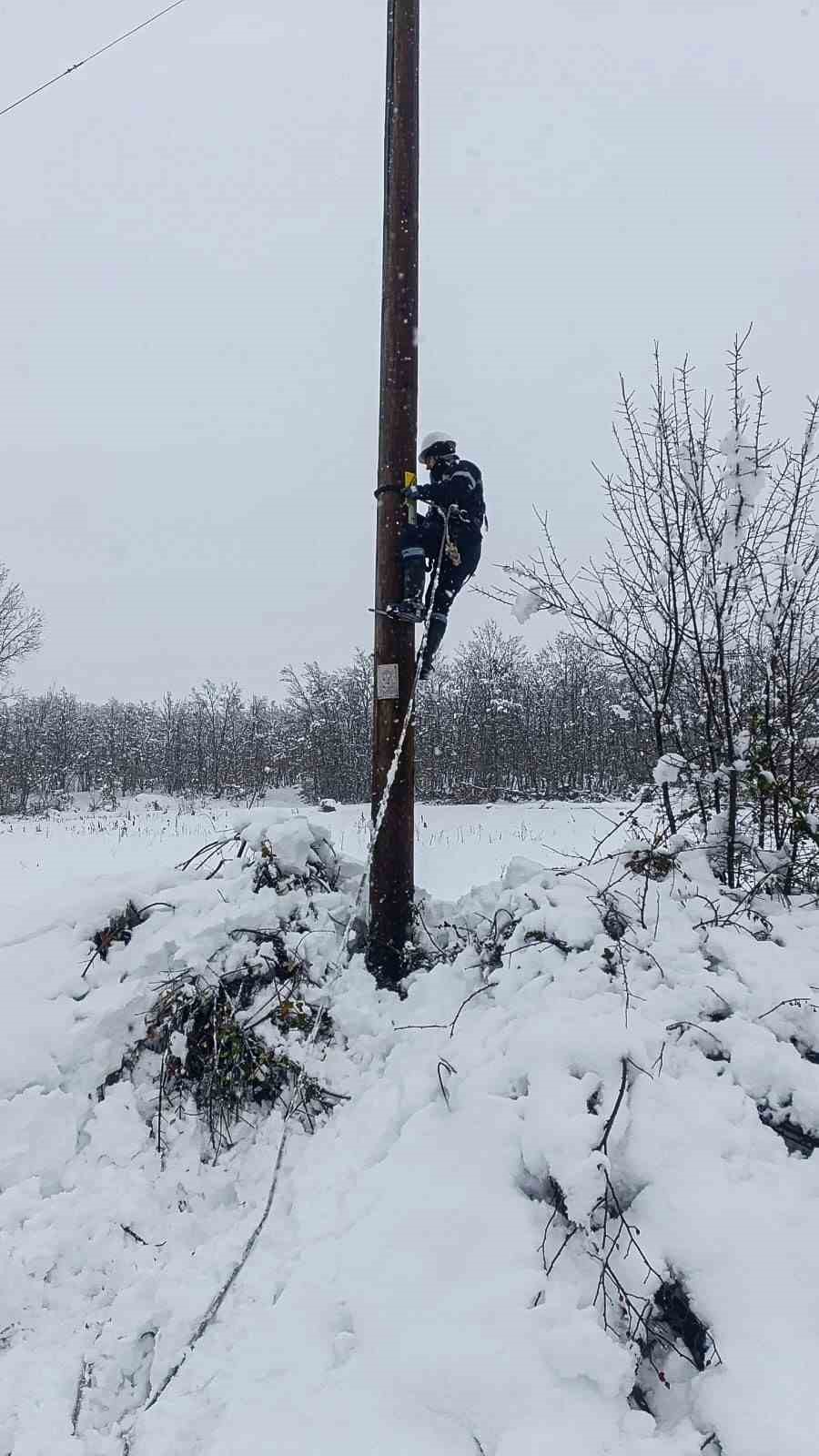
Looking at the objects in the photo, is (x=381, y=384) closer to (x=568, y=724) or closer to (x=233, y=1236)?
(x=233, y=1236)

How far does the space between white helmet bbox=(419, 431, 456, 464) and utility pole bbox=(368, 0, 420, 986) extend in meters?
0.95

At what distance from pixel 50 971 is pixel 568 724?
35.5m

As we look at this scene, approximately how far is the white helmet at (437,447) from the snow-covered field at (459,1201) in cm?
294

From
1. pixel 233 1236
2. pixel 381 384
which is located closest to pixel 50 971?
pixel 233 1236

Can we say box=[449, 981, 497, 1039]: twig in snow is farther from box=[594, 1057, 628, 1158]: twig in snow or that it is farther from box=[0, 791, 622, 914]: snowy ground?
box=[0, 791, 622, 914]: snowy ground

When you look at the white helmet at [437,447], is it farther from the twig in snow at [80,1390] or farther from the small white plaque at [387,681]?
the twig in snow at [80,1390]

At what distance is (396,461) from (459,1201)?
3.44 m

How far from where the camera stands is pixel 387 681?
395 cm

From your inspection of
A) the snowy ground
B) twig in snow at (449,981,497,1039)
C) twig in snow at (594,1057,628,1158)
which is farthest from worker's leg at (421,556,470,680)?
twig in snow at (594,1057,628,1158)

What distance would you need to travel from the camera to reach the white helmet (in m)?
5.05

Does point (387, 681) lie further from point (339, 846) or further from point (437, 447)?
point (339, 846)

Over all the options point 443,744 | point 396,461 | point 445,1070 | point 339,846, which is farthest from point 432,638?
point 443,744

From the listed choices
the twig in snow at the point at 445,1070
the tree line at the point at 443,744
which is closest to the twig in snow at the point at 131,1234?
the twig in snow at the point at 445,1070

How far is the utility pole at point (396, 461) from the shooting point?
12.6ft
